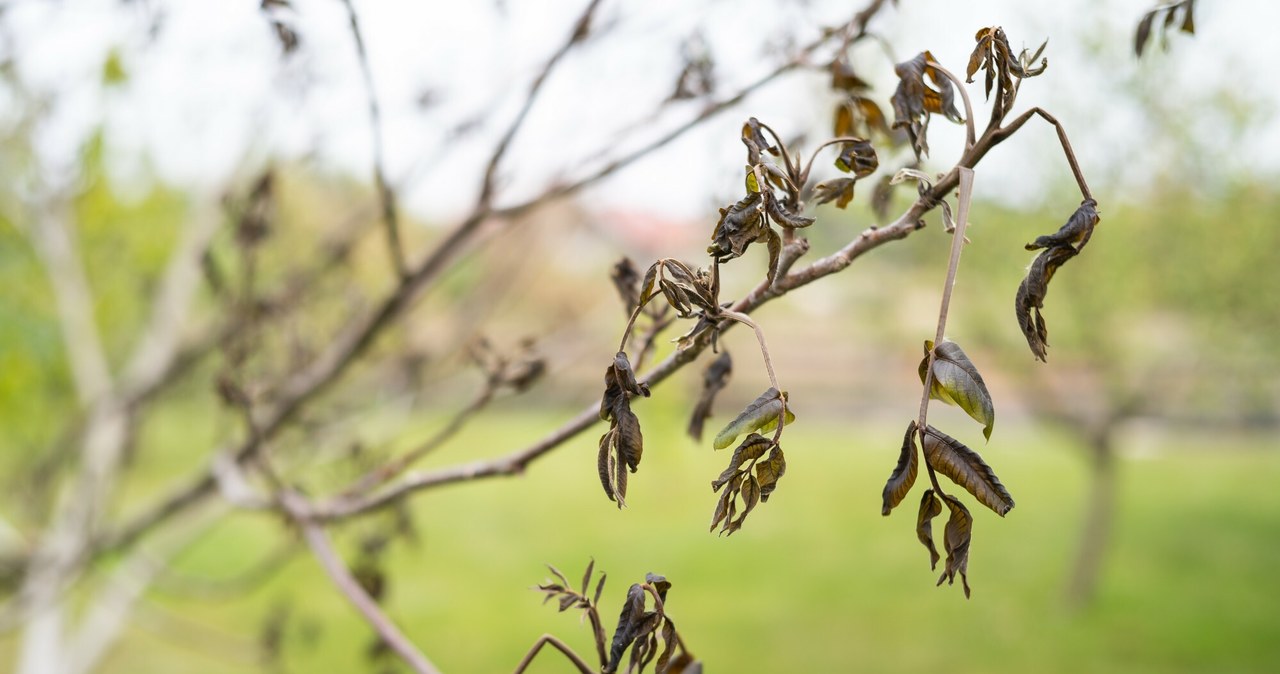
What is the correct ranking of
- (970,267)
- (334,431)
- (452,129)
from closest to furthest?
(452,129) → (334,431) → (970,267)

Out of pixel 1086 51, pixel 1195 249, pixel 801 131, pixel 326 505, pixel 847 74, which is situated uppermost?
pixel 1086 51

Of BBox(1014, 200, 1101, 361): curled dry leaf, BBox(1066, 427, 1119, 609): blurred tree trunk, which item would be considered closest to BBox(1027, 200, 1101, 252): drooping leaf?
BBox(1014, 200, 1101, 361): curled dry leaf

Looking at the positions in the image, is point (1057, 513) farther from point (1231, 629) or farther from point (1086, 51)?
point (1086, 51)

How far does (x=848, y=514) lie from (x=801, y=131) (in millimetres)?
11382

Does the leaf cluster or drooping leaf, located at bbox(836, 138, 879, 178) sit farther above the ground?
drooping leaf, located at bbox(836, 138, 879, 178)

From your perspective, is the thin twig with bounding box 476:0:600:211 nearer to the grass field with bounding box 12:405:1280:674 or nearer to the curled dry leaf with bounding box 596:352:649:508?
the curled dry leaf with bounding box 596:352:649:508

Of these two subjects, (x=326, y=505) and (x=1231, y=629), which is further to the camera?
(x=1231, y=629)

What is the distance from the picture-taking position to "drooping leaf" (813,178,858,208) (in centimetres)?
79

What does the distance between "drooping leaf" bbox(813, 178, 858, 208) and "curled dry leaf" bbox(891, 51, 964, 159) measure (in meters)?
0.06

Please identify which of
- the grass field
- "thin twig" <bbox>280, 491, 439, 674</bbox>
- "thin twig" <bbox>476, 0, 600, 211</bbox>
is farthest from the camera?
Answer: the grass field

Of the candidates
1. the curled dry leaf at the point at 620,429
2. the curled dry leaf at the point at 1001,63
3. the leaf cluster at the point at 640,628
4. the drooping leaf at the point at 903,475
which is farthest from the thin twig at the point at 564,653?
Result: the curled dry leaf at the point at 1001,63

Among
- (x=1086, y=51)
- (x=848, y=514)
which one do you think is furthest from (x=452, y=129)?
(x=848, y=514)

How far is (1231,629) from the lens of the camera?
799 cm

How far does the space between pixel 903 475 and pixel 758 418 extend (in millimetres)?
93
